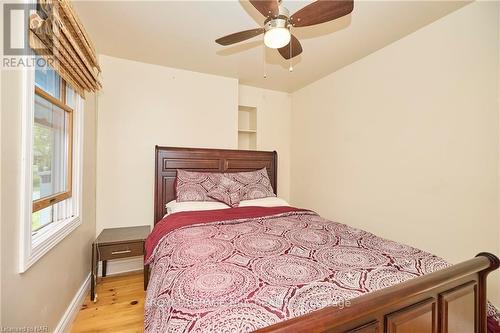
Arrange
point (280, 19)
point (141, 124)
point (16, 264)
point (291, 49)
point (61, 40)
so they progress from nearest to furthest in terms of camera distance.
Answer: point (16, 264) < point (61, 40) < point (280, 19) < point (291, 49) < point (141, 124)

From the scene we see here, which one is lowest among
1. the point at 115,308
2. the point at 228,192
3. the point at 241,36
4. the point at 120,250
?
the point at 115,308

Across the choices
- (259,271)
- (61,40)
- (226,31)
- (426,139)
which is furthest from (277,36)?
(426,139)

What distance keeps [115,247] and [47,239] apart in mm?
854

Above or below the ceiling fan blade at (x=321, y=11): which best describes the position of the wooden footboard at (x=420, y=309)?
below

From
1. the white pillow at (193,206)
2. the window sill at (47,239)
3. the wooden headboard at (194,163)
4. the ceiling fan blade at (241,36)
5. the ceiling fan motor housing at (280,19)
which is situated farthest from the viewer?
the wooden headboard at (194,163)

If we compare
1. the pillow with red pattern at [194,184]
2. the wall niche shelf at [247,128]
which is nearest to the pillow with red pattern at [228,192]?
the pillow with red pattern at [194,184]

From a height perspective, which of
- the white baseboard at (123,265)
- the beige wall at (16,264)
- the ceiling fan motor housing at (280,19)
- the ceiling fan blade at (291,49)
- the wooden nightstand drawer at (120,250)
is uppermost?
the ceiling fan blade at (291,49)

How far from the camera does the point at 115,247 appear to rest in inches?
85.5

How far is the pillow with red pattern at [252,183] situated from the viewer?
9.23ft

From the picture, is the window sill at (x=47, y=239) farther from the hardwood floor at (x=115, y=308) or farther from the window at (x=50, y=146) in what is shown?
the hardwood floor at (x=115, y=308)

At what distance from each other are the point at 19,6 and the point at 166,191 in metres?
2.05

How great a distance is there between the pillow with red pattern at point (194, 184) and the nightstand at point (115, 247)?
1.88 feet

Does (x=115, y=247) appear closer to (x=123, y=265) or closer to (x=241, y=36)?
(x=123, y=265)

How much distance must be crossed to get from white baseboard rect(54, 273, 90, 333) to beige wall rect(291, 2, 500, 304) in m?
2.83
